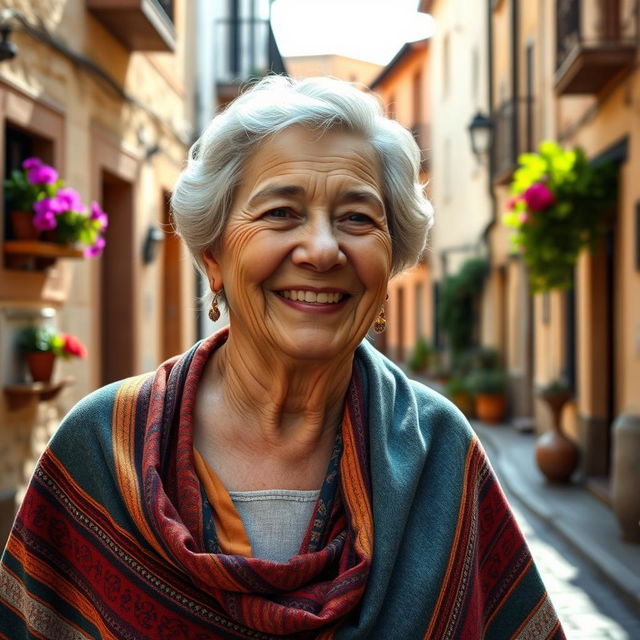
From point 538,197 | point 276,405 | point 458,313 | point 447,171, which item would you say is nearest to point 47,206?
point 276,405

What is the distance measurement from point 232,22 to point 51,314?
7929 mm

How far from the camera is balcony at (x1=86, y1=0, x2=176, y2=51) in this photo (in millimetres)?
7480

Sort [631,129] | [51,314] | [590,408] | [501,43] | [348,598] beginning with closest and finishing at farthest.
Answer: [348,598] → [51,314] → [631,129] → [590,408] → [501,43]

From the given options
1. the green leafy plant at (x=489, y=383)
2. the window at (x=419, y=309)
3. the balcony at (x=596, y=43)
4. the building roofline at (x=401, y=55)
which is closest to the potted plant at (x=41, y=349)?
the balcony at (x=596, y=43)

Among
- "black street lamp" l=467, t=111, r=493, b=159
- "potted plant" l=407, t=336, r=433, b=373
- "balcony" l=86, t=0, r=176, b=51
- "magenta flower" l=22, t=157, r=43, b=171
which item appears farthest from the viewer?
"potted plant" l=407, t=336, r=433, b=373

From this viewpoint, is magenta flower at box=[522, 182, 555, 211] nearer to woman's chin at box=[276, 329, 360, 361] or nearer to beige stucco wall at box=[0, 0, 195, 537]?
beige stucco wall at box=[0, 0, 195, 537]

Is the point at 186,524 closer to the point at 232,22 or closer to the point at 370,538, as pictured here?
the point at 370,538

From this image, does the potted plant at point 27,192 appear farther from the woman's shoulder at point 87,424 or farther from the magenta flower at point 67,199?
the woman's shoulder at point 87,424

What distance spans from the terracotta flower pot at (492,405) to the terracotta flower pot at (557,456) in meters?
5.86

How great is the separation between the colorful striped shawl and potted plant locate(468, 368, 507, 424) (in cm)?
1388

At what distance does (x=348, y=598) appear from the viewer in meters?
1.90

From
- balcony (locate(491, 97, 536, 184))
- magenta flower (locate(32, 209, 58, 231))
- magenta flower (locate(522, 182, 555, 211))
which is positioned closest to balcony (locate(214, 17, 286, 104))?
balcony (locate(491, 97, 536, 184))

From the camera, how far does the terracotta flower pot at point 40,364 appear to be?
6.15m

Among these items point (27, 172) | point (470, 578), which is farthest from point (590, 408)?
point (470, 578)
